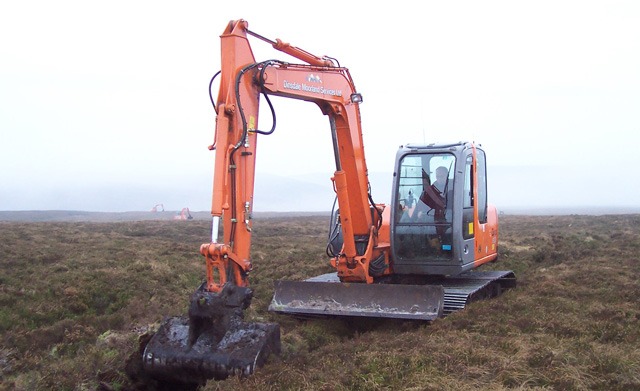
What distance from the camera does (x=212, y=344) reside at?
6.27 meters

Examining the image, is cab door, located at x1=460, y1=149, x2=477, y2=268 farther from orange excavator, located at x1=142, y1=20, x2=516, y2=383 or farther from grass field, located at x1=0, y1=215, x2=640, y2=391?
grass field, located at x1=0, y1=215, x2=640, y2=391

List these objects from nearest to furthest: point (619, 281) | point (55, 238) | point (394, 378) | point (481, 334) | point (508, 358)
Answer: point (394, 378) < point (508, 358) < point (481, 334) < point (619, 281) < point (55, 238)

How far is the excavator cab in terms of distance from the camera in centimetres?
→ 986

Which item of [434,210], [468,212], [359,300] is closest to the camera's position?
[359,300]

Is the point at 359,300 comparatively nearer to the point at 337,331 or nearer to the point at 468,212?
the point at 337,331

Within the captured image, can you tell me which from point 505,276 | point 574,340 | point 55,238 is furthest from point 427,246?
point 55,238

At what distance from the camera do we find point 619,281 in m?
11.2

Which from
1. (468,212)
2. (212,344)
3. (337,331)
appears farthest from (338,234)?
(212,344)

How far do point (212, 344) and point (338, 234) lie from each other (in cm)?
430

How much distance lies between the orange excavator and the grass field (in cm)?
36

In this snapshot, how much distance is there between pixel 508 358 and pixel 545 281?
5.65 metres

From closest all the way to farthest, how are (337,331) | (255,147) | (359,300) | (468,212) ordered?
1. (255,147)
2. (359,300)
3. (337,331)
4. (468,212)

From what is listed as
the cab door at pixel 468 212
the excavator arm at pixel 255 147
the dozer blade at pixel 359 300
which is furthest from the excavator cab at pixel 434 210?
the dozer blade at pixel 359 300

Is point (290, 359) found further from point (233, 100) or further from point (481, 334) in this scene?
point (233, 100)
